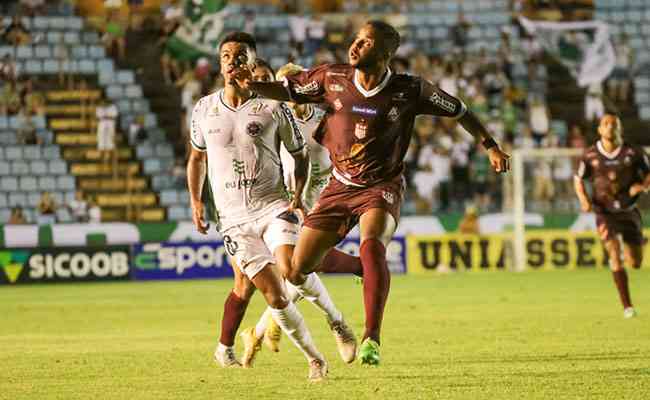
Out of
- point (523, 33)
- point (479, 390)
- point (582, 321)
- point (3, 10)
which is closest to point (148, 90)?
point (3, 10)

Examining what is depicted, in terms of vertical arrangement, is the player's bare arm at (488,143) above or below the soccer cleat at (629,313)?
above

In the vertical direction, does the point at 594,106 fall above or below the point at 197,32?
below

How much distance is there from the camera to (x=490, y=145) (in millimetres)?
9508

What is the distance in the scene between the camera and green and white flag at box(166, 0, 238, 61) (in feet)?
105

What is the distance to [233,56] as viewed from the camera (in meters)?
9.62

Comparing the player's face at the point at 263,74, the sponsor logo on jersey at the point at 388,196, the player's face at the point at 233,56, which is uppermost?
the player's face at the point at 233,56

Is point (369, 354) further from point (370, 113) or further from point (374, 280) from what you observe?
point (370, 113)

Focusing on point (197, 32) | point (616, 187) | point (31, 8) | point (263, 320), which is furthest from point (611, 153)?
point (31, 8)

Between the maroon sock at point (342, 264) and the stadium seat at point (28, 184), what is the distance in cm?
2001

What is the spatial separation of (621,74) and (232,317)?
26.9 m

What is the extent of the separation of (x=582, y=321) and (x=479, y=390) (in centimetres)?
657

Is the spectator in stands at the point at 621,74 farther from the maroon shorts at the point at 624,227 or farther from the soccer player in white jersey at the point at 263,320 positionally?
the soccer player in white jersey at the point at 263,320

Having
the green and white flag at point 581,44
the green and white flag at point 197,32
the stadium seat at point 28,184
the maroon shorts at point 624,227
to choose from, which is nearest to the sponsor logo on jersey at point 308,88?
the maroon shorts at point 624,227

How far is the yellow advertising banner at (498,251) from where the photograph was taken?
2812 centimetres
